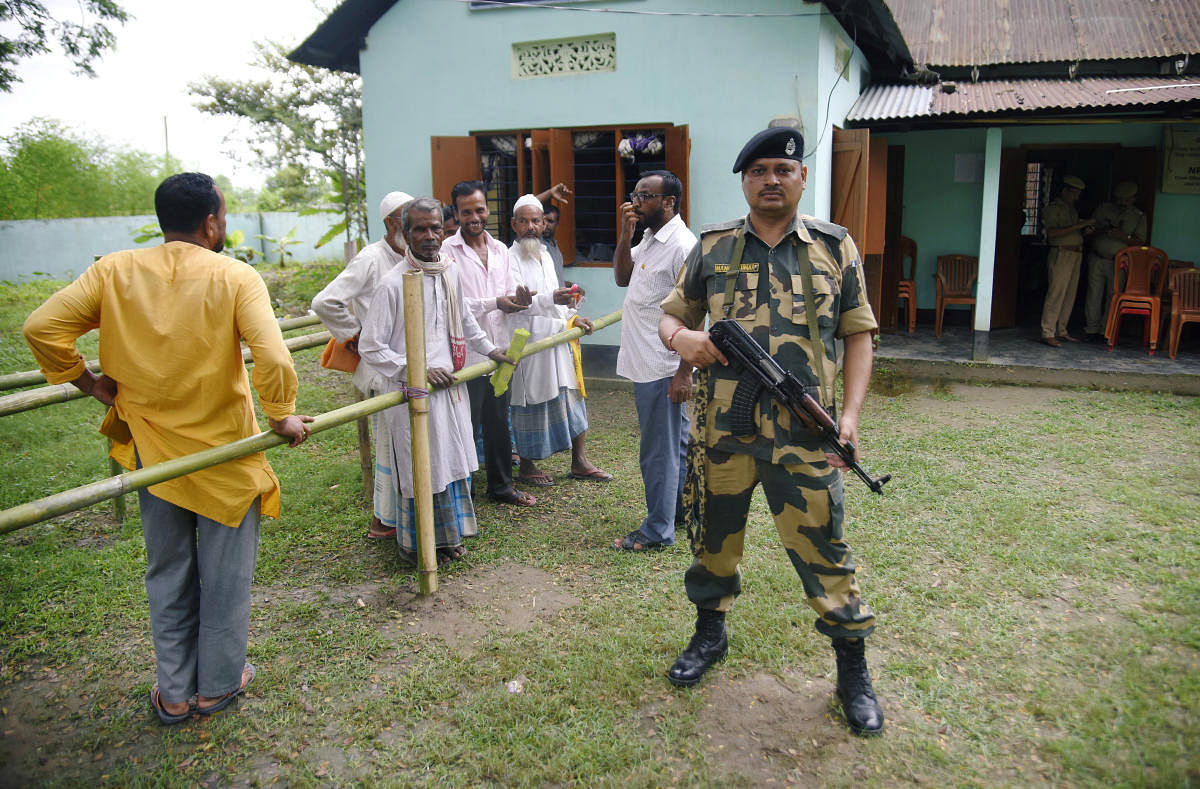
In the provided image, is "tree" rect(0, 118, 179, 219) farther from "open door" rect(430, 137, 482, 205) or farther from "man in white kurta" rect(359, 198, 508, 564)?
"man in white kurta" rect(359, 198, 508, 564)

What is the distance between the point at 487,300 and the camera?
5.10 m

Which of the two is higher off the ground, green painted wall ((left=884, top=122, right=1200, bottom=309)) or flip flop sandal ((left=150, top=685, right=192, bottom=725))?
green painted wall ((left=884, top=122, right=1200, bottom=309))

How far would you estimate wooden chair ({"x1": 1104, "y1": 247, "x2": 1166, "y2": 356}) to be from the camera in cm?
880

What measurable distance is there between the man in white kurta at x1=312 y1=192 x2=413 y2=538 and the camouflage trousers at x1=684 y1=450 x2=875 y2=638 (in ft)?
6.73

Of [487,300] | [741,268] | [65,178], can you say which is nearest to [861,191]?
[487,300]

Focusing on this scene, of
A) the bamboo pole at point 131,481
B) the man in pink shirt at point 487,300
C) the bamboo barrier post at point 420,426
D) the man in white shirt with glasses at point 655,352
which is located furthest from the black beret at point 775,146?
the man in pink shirt at point 487,300

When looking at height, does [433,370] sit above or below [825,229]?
below

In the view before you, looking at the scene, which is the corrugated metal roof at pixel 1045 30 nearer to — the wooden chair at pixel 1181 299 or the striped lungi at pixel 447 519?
the wooden chair at pixel 1181 299

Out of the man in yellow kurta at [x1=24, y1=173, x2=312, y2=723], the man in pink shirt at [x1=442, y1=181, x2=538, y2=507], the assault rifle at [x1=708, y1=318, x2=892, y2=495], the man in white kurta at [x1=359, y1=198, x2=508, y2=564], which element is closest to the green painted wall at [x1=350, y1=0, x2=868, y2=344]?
the man in pink shirt at [x1=442, y1=181, x2=538, y2=507]

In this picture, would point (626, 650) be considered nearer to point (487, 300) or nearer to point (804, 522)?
point (804, 522)

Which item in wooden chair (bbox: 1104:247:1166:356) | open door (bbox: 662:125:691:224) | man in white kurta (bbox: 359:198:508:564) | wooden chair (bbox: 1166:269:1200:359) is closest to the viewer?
man in white kurta (bbox: 359:198:508:564)

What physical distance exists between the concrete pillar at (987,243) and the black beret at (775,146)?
675 cm

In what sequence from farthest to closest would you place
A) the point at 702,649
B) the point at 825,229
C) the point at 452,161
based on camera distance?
the point at 452,161 → the point at 702,649 → the point at 825,229

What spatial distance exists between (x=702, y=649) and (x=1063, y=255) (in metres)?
8.46
